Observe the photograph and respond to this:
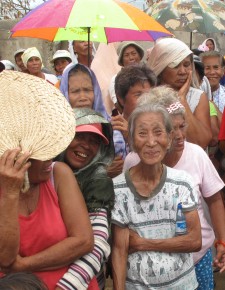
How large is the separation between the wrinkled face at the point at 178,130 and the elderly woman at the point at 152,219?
0.27 m

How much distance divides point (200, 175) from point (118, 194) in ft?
2.02

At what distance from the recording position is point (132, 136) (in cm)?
270

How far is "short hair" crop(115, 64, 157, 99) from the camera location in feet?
11.4

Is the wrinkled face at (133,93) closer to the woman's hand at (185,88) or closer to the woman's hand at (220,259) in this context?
the woman's hand at (185,88)

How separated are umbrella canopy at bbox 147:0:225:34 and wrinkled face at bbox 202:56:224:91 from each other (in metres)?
0.31

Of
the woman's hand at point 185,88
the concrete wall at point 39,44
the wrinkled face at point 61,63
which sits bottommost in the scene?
A: the concrete wall at point 39,44

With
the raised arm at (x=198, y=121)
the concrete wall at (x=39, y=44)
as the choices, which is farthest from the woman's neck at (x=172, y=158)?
the concrete wall at (x=39, y=44)

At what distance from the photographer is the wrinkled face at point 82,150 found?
2607 mm

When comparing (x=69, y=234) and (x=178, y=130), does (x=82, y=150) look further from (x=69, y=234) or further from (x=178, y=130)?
(x=178, y=130)

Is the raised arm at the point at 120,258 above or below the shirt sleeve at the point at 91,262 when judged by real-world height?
below

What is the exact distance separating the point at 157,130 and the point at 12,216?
0.97 m

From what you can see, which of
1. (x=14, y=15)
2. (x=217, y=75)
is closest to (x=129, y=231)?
(x=217, y=75)

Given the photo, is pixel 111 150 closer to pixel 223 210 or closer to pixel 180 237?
pixel 180 237

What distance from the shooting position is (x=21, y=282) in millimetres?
1882
